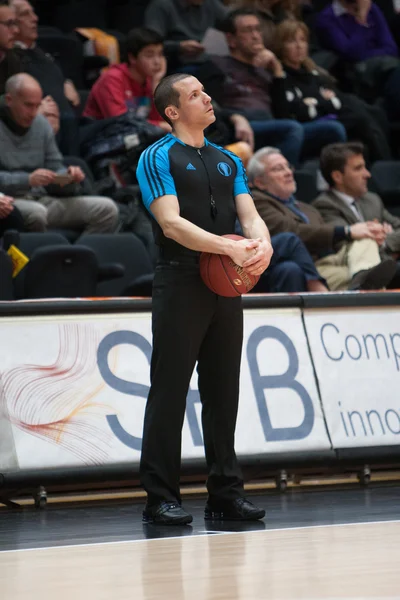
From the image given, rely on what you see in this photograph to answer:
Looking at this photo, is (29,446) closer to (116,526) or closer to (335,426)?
(116,526)

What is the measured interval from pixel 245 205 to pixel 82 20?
725 cm

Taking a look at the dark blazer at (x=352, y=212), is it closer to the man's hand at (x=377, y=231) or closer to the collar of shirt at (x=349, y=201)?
the collar of shirt at (x=349, y=201)

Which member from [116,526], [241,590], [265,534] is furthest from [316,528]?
[241,590]

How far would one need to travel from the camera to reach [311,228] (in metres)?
8.56

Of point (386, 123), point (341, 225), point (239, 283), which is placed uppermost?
point (386, 123)

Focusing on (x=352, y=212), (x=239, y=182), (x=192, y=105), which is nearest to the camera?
(x=192, y=105)

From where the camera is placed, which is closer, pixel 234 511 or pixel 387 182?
pixel 234 511

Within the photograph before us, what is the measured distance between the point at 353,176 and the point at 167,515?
4.67 meters

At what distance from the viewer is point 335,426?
6.77m

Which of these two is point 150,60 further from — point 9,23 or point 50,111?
point 9,23

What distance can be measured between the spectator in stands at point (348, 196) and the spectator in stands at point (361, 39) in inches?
144

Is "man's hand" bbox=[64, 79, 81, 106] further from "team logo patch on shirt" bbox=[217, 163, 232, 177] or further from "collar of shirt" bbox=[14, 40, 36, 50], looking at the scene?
"team logo patch on shirt" bbox=[217, 163, 232, 177]

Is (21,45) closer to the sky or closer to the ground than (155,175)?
closer to the sky

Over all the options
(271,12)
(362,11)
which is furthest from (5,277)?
(362,11)
